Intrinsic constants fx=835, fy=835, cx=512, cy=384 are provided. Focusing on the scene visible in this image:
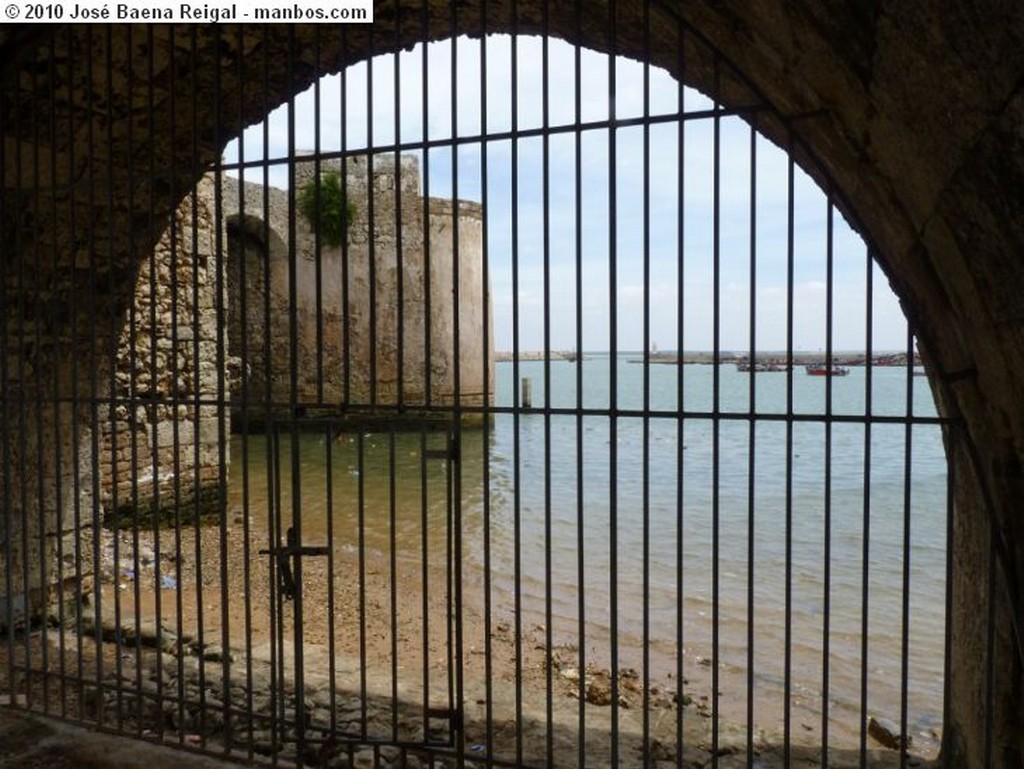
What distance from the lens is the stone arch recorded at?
6.24ft

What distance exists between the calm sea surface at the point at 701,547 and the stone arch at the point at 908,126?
0.92ft

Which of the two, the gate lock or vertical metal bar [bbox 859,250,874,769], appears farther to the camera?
the gate lock

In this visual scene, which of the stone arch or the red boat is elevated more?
the stone arch

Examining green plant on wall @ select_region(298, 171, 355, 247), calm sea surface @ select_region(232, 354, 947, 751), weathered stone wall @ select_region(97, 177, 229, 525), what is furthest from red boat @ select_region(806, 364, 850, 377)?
green plant on wall @ select_region(298, 171, 355, 247)

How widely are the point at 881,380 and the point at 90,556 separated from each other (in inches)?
2373

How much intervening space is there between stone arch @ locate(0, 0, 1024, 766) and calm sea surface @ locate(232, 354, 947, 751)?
282 millimetres

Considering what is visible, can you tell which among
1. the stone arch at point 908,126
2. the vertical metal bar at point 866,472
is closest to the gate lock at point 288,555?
the stone arch at point 908,126

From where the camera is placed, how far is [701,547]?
1029 cm

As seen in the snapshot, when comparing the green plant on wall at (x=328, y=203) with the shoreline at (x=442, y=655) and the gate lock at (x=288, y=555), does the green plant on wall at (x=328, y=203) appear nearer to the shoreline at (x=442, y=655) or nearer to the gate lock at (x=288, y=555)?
the shoreline at (x=442, y=655)

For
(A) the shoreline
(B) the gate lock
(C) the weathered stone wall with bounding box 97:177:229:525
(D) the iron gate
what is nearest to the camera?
(D) the iron gate

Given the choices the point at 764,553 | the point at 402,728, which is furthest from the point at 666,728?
the point at 764,553

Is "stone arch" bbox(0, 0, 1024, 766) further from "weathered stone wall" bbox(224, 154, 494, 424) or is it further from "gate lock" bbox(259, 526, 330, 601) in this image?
"weathered stone wall" bbox(224, 154, 494, 424)

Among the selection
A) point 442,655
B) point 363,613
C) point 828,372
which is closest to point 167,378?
point 442,655

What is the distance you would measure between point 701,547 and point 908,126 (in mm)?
8713
